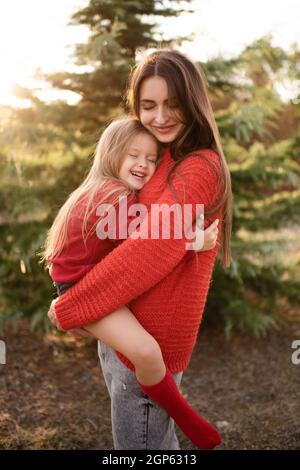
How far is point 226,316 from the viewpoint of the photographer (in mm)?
4441

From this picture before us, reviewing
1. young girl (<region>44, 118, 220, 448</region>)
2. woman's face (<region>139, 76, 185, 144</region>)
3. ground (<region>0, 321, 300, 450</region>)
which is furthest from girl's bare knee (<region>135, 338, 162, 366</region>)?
ground (<region>0, 321, 300, 450</region>)

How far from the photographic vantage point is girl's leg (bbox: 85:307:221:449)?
1.56 meters

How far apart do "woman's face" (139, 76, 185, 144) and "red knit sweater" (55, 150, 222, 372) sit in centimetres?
9

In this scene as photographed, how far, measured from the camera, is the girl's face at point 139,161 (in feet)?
5.96

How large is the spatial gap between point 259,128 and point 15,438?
118 inches

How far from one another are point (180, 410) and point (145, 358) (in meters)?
0.28

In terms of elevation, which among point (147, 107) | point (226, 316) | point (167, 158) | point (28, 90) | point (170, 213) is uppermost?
point (28, 90)

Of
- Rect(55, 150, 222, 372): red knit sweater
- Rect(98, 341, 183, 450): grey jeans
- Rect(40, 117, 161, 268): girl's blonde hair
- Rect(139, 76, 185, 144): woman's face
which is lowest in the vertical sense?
Rect(98, 341, 183, 450): grey jeans

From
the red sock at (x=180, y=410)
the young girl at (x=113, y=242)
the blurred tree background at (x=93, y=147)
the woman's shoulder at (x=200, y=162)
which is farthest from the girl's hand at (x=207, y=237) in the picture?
the blurred tree background at (x=93, y=147)

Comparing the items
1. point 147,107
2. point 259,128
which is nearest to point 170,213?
point 147,107

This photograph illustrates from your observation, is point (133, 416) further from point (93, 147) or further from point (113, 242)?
point (93, 147)

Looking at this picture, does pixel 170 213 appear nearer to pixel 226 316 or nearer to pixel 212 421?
pixel 212 421

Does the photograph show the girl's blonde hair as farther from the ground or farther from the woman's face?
the ground
